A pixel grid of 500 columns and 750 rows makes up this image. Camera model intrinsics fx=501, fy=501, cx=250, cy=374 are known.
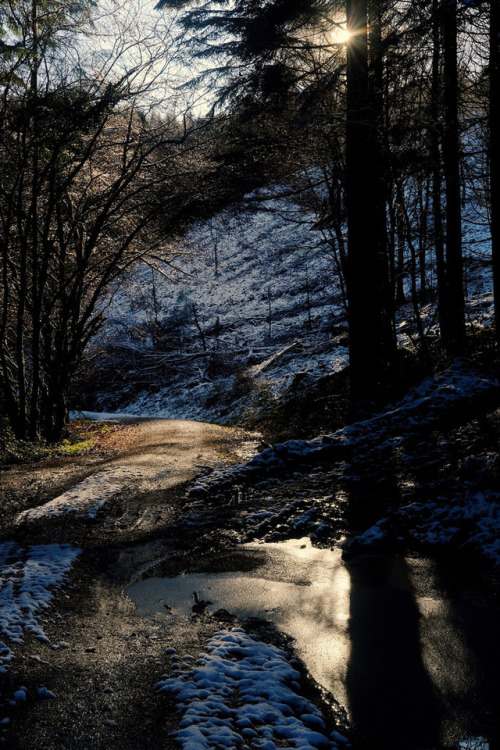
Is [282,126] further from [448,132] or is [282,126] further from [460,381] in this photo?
[460,381]

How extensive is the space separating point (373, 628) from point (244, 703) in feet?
3.50

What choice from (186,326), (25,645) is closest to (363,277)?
(25,645)

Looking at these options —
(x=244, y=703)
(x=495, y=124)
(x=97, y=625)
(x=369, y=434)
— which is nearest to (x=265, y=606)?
(x=244, y=703)

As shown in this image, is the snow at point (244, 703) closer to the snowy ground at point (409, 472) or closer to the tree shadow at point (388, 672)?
the tree shadow at point (388, 672)

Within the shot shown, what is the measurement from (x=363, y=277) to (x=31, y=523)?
624 cm

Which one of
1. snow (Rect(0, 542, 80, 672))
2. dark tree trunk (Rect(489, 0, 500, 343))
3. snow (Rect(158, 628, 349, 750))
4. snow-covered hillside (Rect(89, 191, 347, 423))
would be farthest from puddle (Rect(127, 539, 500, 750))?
snow-covered hillside (Rect(89, 191, 347, 423))

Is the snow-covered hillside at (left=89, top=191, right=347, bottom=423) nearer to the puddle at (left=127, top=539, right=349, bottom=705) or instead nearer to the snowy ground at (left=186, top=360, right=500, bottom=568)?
the snowy ground at (left=186, top=360, right=500, bottom=568)

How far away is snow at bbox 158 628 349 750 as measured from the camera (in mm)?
2334

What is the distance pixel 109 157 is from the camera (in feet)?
35.1

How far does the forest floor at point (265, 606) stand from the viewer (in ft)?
8.05

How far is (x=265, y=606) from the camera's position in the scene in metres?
3.61

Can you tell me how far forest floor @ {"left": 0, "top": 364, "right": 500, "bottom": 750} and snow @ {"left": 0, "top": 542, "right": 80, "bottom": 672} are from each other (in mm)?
17

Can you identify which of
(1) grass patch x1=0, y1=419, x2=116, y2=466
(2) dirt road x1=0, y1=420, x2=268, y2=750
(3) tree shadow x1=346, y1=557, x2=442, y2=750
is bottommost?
(3) tree shadow x1=346, y1=557, x2=442, y2=750

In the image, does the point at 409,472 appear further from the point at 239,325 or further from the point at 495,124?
the point at 239,325
